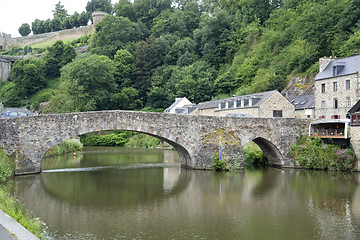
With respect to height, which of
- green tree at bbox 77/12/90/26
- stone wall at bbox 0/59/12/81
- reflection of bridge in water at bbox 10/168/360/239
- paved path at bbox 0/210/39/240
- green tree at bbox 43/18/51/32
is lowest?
reflection of bridge in water at bbox 10/168/360/239

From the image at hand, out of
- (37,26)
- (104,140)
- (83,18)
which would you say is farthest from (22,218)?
(37,26)

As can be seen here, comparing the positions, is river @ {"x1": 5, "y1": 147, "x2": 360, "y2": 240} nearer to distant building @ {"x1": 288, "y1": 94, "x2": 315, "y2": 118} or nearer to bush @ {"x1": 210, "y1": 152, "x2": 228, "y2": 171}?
bush @ {"x1": 210, "y1": 152, "x2": 228, "y2": 171}

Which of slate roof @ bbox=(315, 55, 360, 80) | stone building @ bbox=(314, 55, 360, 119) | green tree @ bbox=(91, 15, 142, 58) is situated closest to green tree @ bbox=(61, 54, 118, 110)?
green tree @ bbox=(91, 15, 142, 58)

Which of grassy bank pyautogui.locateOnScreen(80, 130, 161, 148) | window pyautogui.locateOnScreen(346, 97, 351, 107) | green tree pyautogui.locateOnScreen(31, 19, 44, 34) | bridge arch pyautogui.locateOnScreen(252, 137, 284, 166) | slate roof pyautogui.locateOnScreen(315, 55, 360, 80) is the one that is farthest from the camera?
green tree pyautogui.locateOnScreen(31, 19, 44, 34)

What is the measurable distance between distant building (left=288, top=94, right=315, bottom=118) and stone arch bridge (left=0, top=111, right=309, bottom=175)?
6.63 meters

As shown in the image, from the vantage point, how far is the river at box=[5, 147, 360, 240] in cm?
1098

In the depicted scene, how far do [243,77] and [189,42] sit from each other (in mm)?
17272

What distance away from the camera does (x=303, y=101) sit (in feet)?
110

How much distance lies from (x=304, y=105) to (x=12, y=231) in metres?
29.7

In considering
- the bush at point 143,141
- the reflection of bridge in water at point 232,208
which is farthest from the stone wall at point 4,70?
the reflection of bridge in water at point 232,208

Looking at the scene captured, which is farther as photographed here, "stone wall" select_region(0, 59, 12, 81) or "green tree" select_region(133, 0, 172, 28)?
"green tree" select_region(133, 0, 172, 28)

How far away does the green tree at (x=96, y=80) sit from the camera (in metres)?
49.9

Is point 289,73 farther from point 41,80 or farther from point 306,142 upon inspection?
point 41,80

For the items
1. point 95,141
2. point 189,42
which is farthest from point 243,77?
point 95,141
